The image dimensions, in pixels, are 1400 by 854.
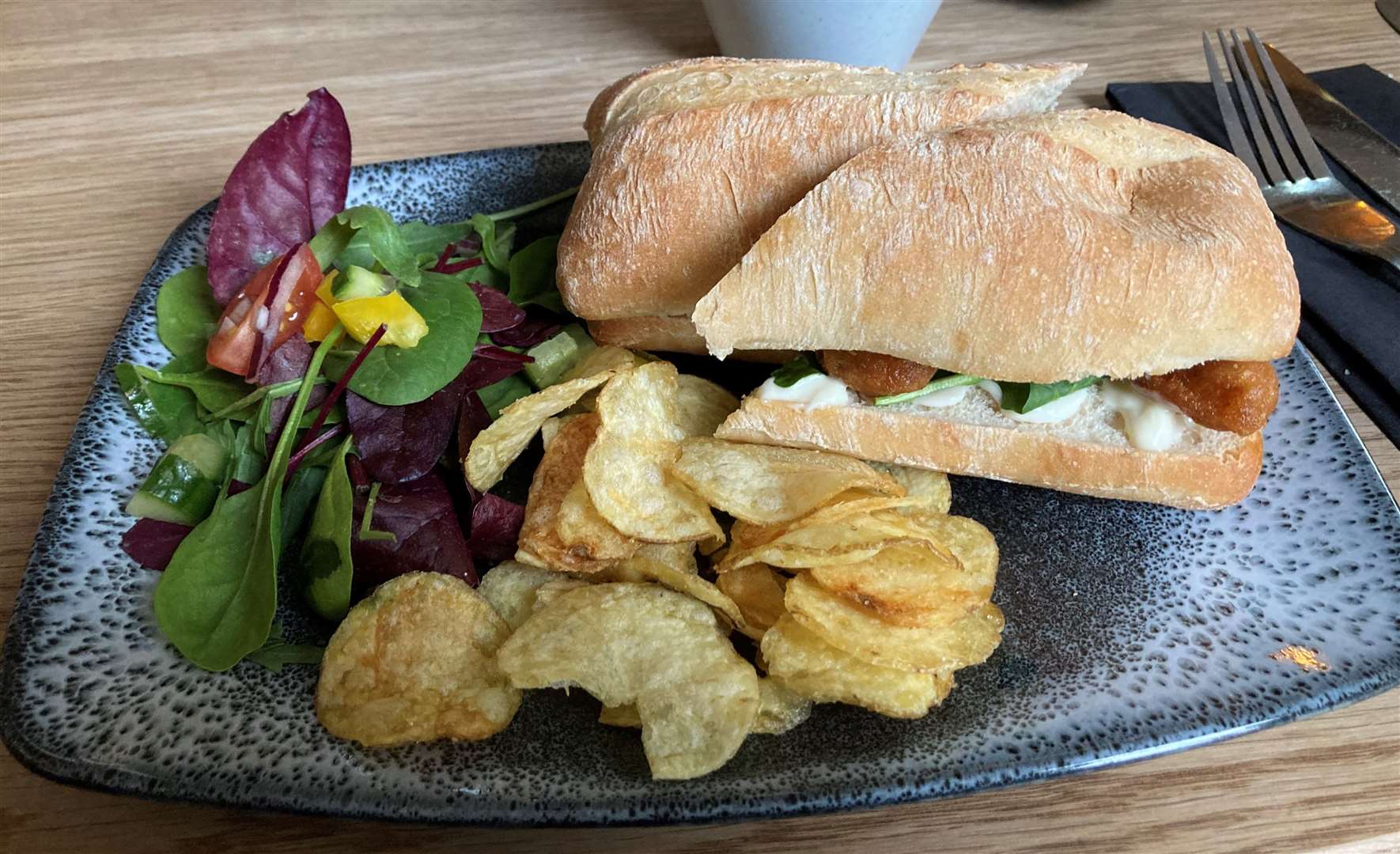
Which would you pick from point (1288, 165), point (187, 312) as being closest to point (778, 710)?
point (187, 312)

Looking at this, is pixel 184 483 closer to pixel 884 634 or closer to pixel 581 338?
pixel 581 338

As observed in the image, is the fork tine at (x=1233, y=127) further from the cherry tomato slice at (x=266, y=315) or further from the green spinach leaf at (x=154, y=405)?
the green spinach leaf at (x=154, y=405)

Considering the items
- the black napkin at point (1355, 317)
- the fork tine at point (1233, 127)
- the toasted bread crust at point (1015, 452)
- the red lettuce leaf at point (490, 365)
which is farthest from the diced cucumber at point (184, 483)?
the fork tine at point (1233, 127)

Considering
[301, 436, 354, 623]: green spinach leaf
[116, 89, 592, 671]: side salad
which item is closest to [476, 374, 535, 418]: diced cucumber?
[116, 89, 592, 671]: side salad

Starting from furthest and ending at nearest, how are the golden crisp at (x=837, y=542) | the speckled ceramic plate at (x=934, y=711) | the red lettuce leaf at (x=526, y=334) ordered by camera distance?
1. the red lettuce leaf at (x=526, y=334)
2. the golden crisp at (x=837, y=542)
3. the speckled ceramic plate at (x=934, y=711)

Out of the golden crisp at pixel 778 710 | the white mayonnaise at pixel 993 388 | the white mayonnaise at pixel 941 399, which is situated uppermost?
the white mayonnaise at pixel 993 388

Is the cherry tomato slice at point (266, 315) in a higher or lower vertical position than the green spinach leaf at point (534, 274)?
higher

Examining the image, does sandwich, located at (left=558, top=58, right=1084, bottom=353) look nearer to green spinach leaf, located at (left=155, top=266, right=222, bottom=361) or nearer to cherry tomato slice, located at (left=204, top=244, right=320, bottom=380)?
cherry tomato slice, located at (left=204, top=244, right=320, bottom=380)
